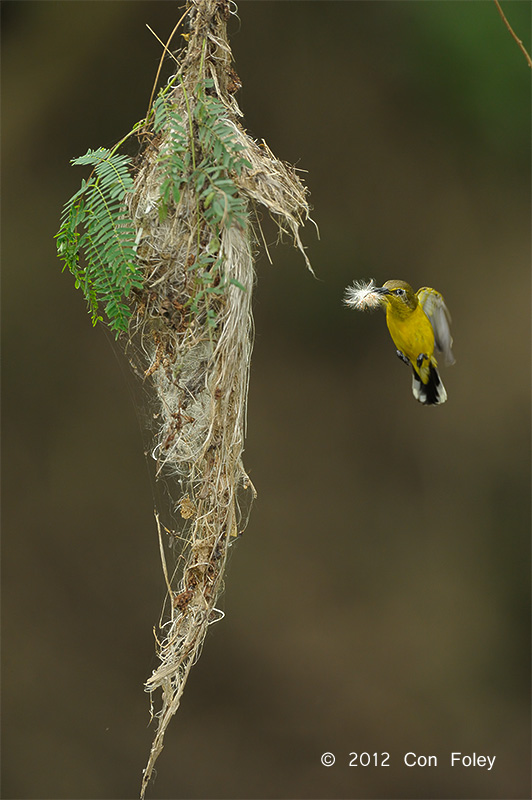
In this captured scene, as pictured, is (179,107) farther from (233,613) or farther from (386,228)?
(233,613)

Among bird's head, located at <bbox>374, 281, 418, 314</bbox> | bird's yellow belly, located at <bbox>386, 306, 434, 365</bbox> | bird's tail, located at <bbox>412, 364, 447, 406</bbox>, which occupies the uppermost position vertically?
bird's head, located at <bbox>374, 281, 418, 314</bbox>

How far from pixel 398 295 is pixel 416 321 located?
0.10m

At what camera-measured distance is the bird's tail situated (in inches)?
59.0

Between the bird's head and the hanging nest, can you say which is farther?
the bird's head

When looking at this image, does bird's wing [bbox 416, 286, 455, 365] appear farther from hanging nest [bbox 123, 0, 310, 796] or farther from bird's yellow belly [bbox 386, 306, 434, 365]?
hanging nest [bbox 123, 0, 310, 796]

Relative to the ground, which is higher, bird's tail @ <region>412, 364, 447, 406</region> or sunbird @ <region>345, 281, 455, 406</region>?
sunbird @ <region>345, 281, 455, 406</region>

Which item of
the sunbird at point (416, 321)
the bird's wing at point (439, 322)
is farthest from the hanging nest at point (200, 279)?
the bird's wing at point (439, 322)

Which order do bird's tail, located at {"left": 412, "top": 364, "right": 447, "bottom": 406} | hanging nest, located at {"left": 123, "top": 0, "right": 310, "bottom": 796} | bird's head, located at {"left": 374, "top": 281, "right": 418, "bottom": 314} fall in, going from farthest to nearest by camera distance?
1. bird's tail, located at {"left": 412, "top": 364, "right": 447, "bottom": 406}
2. bird's head, located at {"left": 374, "top": 281, "right": 418, "bottom": 314}
3. hanging nest, located at {"left": 123, "top": 0, "right": 310, "bottom": 796}

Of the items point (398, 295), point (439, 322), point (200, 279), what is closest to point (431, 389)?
point (439, 322)

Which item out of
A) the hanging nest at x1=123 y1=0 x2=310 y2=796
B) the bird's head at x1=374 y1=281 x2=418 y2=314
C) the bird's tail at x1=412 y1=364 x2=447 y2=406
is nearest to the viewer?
the hanging nest at x1=123 y1=0 x2=310 y2=796

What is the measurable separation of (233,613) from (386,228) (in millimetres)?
1733

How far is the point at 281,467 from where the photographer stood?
2896 mm

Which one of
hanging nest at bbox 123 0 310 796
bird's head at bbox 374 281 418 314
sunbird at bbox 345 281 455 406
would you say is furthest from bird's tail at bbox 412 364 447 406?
hanging nest at bbox 123 0 310 796

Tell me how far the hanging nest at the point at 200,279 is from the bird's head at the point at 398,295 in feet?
0.70
